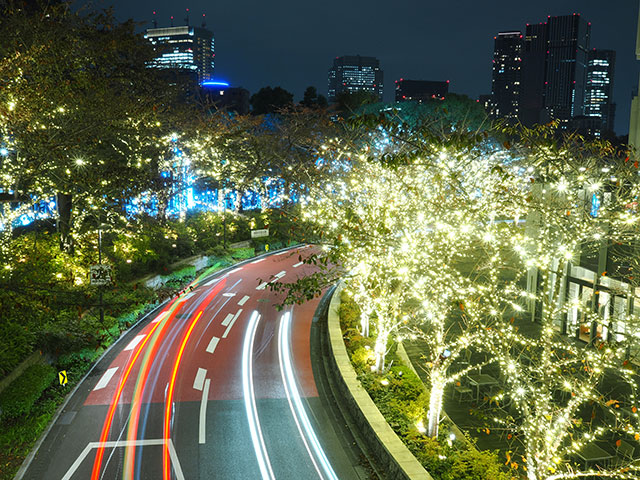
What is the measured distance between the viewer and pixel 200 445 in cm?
1166

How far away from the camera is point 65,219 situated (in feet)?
72.1

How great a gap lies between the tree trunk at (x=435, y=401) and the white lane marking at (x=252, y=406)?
3.92m

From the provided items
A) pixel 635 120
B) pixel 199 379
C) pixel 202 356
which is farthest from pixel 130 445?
pixel 635 120

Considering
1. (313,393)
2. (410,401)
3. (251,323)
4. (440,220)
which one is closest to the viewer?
(440,220)

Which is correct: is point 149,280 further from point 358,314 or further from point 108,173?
point 358,314

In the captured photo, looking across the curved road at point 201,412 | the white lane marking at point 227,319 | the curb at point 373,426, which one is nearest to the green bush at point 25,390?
the curved road at point 201,412

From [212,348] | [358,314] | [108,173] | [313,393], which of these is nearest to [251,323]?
[212,348]

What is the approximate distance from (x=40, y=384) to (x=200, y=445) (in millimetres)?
5403

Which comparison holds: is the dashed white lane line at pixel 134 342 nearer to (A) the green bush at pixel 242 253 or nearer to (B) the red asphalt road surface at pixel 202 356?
(B) the red asphalt road surface at pixel 202 356

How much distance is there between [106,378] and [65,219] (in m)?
9.89

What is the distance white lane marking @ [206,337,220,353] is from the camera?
17797mm

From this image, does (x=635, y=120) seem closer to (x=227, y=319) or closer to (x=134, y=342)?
(x=227, y=319)

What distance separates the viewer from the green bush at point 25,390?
12281 mm

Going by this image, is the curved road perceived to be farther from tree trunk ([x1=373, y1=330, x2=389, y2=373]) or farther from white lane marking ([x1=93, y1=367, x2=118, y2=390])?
tree trunk ([x1=373, y1=330, x2=389, y2=373])
